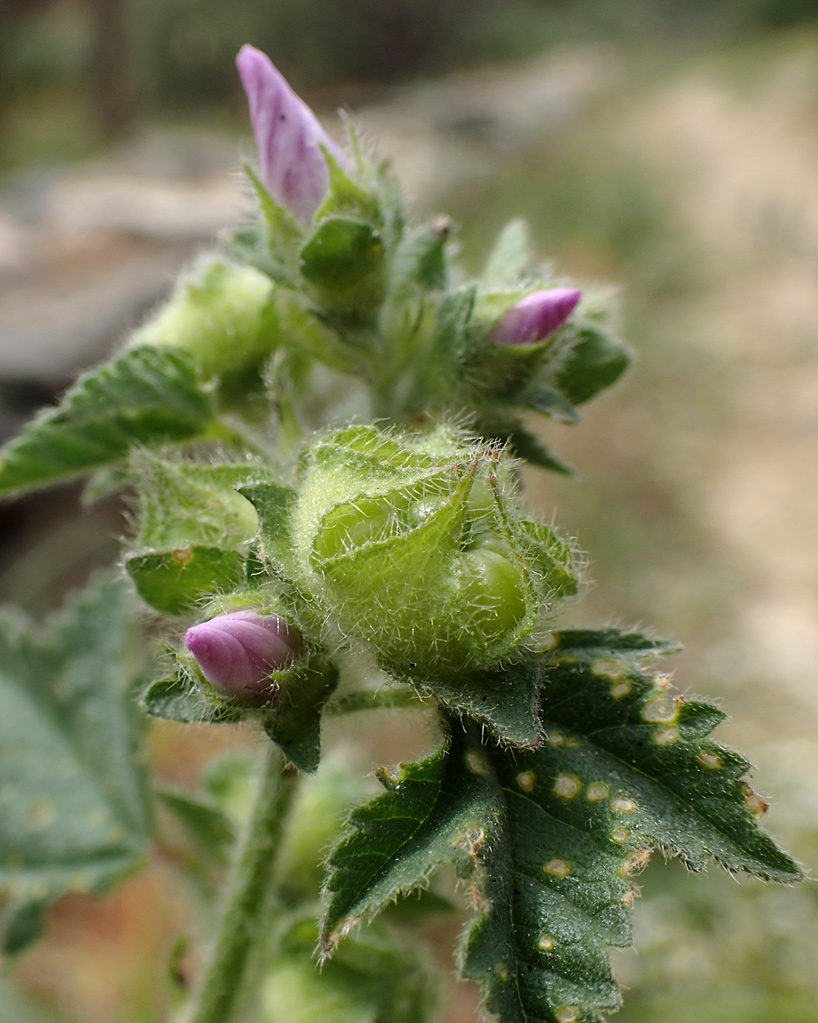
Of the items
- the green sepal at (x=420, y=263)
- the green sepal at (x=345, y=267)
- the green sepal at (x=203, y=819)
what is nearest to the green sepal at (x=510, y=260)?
the green sepal at (x=420, y=263)

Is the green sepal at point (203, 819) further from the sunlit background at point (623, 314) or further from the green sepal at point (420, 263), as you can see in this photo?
the green sepal at point (420, 263)

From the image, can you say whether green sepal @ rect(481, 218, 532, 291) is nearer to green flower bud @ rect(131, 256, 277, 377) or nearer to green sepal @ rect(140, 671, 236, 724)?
green flower bud @ rect(131, 256, 277, 377)

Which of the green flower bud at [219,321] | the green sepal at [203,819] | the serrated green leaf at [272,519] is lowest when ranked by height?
the green sepal at [203,819]

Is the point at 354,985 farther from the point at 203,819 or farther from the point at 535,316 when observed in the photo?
the point at 535,316

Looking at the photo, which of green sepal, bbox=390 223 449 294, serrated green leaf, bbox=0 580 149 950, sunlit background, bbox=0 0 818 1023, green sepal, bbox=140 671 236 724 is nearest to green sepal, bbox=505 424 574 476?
sunlit background, bbox=0 0 818 1023

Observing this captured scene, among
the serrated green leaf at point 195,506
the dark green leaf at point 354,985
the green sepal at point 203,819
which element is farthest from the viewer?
the green sepal at point 203,819
